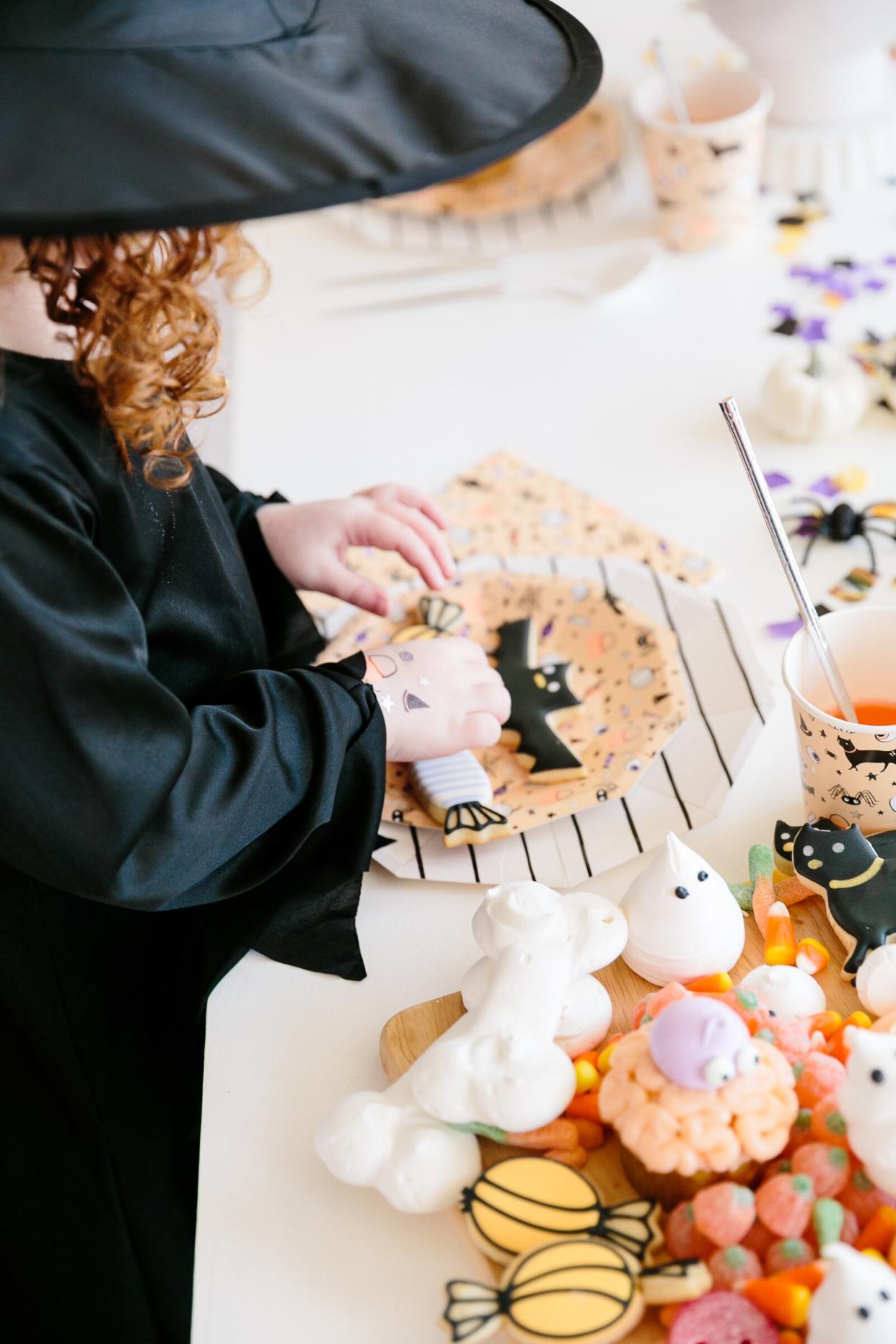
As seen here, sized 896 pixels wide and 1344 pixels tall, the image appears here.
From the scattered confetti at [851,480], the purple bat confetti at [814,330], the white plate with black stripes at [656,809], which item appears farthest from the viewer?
the purple bat confetti at [814,330]

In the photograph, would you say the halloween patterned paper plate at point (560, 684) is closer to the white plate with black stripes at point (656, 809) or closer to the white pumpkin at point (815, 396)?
the white plate with black stripes at point (656, 809)

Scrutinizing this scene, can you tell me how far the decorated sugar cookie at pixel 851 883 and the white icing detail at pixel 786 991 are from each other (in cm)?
3

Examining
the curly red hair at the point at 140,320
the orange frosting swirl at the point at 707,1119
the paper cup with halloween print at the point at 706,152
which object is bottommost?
the orange frosting swirl at the point at 707,1119

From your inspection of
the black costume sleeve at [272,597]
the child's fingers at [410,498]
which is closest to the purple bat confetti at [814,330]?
the child's fingers at [410,498]

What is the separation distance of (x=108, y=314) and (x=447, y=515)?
0.40m

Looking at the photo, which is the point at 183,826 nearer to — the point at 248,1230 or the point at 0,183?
the point at 248,1230

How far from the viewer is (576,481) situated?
920 mm

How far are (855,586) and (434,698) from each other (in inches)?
12.2

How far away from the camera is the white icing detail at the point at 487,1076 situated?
481 millimetres

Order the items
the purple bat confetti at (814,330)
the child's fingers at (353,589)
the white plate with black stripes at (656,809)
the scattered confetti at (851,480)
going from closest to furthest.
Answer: the white plate with black stripes at (656,809) < the child's fingers at (353,589) < the scattered confetti at (851,480) < the purple bat confetti at (814,330)

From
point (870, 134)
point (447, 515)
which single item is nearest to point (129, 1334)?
point (447, 515)

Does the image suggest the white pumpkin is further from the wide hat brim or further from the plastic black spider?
Answer: the wide hat brim

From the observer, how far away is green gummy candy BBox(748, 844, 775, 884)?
1.95ft

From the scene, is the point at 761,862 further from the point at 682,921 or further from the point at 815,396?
the point at 815,396
